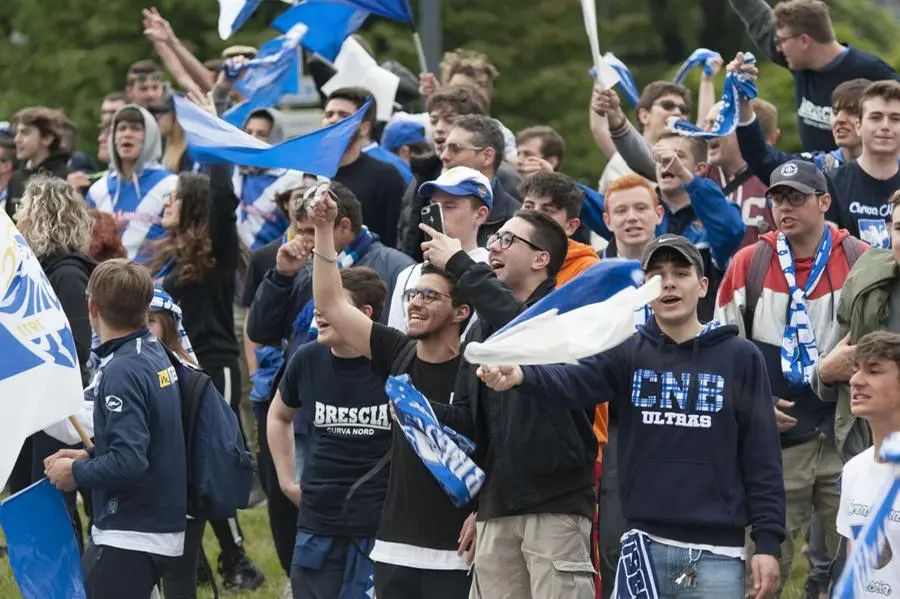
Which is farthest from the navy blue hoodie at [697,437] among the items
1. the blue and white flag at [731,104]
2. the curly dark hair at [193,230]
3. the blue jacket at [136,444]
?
the curly dark hair at [193,230]

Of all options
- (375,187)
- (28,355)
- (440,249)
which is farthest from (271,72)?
(440,249)

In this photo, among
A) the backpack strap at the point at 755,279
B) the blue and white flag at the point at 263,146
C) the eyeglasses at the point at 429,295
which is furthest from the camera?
the blue and white flag at the point at 263,146

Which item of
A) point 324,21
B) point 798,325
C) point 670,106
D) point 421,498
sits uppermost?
point 324,21

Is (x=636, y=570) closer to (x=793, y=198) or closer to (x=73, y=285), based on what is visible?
(x=793, y=198)

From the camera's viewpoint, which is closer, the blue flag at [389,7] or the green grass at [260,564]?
the green grass at [260,564]

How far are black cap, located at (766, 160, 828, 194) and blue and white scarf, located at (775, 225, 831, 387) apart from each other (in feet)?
0.78

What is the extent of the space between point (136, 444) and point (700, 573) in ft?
8.35

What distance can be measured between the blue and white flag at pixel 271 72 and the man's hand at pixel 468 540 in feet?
17.5

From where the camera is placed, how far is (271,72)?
12.5 m

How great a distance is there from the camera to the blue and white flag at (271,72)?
1245cm

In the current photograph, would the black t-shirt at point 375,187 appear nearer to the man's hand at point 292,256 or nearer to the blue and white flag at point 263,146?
the man's hand at point 292,256

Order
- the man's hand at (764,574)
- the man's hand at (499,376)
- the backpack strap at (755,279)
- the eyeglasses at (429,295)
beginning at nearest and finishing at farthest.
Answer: the man's hand at (499,376)
the man's hand at (764,574)
the eyeglasses at (429,295)
the backpack strap at (755,279)

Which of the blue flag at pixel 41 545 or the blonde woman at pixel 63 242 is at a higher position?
the blonde woman at pixel 63 242

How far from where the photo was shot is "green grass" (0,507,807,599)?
35.1ft
